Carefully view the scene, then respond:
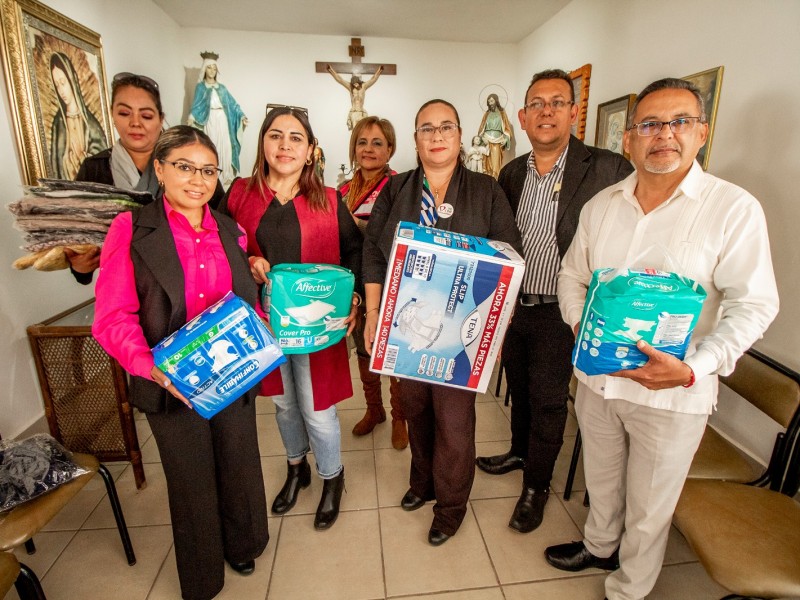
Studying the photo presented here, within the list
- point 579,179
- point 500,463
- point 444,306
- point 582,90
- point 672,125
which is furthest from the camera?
point 582,90

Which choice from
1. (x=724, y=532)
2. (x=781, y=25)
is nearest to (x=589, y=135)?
(x=781, y=25)

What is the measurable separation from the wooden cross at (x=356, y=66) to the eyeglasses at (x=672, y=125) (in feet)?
13.7

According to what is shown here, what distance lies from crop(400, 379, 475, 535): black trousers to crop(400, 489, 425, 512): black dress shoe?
0.51ft

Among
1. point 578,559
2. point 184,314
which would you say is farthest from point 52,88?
point 578,559

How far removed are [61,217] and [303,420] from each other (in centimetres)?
109

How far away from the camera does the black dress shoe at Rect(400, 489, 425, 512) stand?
5.98ft

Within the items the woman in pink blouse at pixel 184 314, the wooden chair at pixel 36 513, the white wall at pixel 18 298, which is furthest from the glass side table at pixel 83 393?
the woman in pink blouse at pixel 184 314

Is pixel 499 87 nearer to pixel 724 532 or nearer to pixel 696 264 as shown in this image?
pixel 696 264

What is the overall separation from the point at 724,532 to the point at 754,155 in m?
1.45

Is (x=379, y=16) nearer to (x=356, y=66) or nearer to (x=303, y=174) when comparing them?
(x=356, y=66)

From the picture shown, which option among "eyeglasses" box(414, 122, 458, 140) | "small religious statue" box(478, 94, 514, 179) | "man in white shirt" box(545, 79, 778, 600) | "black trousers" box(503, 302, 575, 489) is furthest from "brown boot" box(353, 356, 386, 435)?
"small religious statue" box(478, 94, 514, 179)

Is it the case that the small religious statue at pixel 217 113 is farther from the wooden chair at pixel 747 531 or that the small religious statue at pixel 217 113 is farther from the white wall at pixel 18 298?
the wooden chair at pixel 747 531

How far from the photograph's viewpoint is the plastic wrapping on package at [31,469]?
1.23 m

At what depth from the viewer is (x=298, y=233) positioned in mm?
1451
